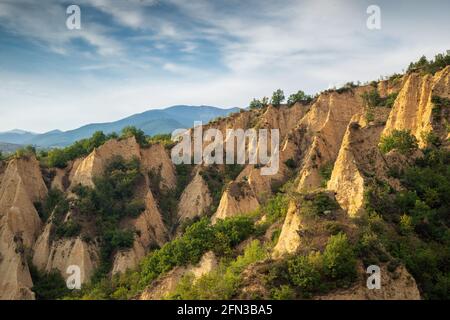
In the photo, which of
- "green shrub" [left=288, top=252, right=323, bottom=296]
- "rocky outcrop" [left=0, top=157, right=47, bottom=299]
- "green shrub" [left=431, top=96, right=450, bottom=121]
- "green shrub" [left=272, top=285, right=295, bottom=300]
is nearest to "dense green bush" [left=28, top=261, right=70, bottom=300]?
"rocky outcrop" [left=0, top=157, right=47, bottom=299]

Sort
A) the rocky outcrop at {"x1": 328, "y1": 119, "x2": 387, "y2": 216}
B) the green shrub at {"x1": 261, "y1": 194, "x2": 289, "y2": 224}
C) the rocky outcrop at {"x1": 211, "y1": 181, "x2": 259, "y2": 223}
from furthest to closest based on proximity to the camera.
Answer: the rocky outcrop at {"x1": 211, "y1": 181, "x2": 259, "y2": 223} < the green shrub at {"x1": 261, "y1": 194, "x2": 289, "y2": 224} < the rocky outcrop at {"x1": 328, "y1": 119, "x2": 387, "y2": 216}

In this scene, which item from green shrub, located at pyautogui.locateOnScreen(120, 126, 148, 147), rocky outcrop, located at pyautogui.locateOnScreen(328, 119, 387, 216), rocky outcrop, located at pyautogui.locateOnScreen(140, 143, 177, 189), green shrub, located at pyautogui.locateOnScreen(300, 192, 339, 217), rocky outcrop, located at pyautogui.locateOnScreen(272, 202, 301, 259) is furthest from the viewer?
green shrub, located at pyautogui.locateOnScreen(120, 126, 148, 147)

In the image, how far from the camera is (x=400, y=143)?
36.0 meters

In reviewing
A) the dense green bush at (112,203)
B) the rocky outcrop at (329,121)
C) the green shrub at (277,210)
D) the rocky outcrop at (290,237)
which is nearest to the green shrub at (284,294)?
the rocky outcrop at (290,237)

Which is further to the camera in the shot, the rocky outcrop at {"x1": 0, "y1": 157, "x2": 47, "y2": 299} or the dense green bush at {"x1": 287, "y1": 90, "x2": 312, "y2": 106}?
the dense green bush at {"x1": 287, "y1": 90, "x2": 312, "y2": 106}

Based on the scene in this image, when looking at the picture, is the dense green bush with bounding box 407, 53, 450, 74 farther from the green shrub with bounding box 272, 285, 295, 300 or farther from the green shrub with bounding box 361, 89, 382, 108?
the green shrub with bounding box 272, 285, 295, 300

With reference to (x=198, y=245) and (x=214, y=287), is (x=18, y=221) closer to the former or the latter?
(x=198, y=245)

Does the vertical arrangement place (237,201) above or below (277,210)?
below

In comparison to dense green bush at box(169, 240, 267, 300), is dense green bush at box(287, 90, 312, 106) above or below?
above

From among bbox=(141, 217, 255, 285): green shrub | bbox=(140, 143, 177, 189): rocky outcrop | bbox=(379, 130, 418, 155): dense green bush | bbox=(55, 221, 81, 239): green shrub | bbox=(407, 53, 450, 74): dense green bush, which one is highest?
bbox=(407, 53, 450, 74): dense green bush

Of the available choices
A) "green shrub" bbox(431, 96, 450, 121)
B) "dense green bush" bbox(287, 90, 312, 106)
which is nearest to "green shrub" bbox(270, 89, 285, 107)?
"dense green bush" bbox(287, 90, 312, 106)

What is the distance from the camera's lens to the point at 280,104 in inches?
2544

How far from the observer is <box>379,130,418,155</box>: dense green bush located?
34678 millimetres

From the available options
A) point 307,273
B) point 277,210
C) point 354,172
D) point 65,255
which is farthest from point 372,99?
point 307,273
